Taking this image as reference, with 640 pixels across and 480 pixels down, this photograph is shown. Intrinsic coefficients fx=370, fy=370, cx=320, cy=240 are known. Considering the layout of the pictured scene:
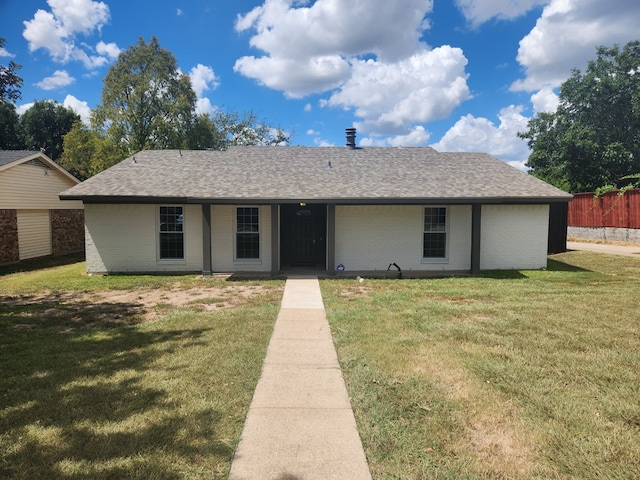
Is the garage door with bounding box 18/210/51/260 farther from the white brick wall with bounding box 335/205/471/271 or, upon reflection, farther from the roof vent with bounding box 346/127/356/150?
the roof vent with bounding box 346/127/356/150

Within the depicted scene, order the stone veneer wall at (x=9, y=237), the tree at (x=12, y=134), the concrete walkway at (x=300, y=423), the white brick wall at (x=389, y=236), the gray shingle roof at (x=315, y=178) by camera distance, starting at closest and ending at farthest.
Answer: the concrete walkway at (x=300, y=423)
the gray shingle roof at (x=315, y=178)
the white brick wall at (x=389, y=236)
the stone veneer wall at (x=9, y=237)
the tree at (x=12, y=134)

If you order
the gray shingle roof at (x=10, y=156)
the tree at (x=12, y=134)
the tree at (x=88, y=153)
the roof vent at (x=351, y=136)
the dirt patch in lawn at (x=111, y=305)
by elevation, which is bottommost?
the dirt patch in lawn at (x=111, y=305)

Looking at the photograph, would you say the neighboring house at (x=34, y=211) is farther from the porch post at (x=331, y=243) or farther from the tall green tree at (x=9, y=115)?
the porch post at (x=331, y=243)

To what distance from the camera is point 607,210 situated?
68.6 feet

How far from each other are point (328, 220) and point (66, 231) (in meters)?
15.2

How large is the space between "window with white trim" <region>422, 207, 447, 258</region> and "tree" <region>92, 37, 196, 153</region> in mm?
28263

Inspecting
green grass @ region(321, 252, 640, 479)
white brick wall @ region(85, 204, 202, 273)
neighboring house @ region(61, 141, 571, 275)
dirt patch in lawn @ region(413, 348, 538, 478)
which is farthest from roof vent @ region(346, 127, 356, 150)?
dirt patch in lawn @ region(413, 348, 538, 478)

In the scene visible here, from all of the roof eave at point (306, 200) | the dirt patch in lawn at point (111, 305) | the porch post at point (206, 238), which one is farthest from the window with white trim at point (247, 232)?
the dirt patch in lawn at point (111, 305)

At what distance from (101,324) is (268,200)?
615 centimetres

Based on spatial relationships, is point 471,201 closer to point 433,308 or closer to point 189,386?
point 433,308

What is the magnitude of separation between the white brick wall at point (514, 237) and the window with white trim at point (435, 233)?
1391 millimetres

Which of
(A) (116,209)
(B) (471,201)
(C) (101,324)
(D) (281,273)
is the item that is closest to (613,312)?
(B) (471,201)

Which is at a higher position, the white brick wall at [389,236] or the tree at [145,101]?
the tree at [145,101]

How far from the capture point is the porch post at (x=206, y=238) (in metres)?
12.1
